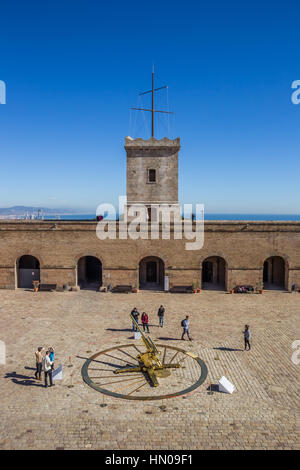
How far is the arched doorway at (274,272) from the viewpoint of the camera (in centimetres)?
2881

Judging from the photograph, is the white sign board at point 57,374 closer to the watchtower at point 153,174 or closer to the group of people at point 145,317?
the group of people at point 145,317

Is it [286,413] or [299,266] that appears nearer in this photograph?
[286,413]

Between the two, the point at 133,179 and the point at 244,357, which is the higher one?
the point at 133,179

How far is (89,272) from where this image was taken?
31.5 m

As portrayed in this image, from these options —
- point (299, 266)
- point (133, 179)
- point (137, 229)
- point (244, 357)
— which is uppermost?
point (133, 179)

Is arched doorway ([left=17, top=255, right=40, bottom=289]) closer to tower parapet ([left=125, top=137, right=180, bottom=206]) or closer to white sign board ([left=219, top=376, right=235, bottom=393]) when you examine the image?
tower parapet ([left=125, top=137, right=180, bottom=206])

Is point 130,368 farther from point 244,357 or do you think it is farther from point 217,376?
point 244,357

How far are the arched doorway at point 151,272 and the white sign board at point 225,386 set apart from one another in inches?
665

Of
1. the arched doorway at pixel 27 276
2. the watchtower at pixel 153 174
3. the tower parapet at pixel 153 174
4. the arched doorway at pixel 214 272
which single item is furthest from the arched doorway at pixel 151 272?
the arched doorway at pixel 27 276

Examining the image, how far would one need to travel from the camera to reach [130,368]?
525 inches

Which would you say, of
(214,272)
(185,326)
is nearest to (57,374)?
Answer: (185,326)

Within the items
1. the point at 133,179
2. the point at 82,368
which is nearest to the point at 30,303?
the point at 82,368

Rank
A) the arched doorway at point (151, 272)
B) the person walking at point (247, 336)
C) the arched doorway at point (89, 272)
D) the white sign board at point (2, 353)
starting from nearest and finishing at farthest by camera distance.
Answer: the white sign board at point (2, 353) → the person walking at point (247, 336) → the arched doorway at point (151, 272) → the arched doorway at point (89, 272)
